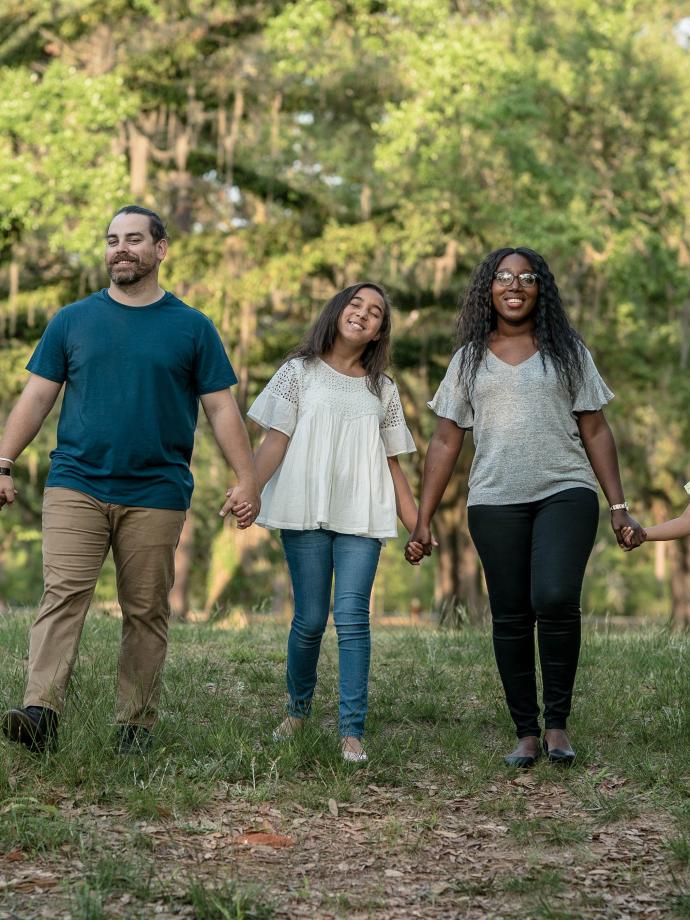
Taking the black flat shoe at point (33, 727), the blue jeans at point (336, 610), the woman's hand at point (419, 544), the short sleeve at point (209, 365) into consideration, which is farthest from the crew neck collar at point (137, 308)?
the black flat shoe at point (33, 727)

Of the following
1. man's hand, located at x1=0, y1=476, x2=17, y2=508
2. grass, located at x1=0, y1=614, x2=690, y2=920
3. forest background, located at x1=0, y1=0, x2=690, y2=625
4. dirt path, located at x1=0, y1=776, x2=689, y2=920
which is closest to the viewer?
dirt path, located at x1=0, y1=776, x2=689, y2=920

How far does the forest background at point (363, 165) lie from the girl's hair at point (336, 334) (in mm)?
10419

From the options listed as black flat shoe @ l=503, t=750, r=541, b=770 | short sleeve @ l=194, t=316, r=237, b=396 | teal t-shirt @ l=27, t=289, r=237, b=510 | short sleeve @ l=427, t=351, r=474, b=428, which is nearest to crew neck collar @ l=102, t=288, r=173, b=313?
teal t-shirt @ l=27, t=289, r=237, b=510

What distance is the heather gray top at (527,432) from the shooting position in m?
5.56

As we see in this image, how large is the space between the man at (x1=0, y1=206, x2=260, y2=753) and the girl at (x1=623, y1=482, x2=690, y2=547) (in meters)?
1.63

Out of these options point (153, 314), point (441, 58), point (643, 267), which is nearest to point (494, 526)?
point (153, 314)

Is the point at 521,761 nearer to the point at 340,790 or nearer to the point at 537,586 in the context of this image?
the point at 537,586

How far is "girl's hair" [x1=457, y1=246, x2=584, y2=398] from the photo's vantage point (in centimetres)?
568

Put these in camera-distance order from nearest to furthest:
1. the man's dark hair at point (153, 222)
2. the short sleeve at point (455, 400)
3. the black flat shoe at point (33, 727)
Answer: the black flat shoe at point (33, 727) → the man's dark hair at point (153, 222) → the short sleeve at point (455, 400)

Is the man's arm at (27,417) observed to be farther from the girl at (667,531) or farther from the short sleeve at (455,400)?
the girl at (667,531)

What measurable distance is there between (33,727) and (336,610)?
1.35 metres

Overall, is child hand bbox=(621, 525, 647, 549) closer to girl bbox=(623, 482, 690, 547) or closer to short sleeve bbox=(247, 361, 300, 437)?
girl bbox=(623, 482, 690, 547)

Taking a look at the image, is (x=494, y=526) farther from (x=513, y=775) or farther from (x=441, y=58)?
(x=441, y=58)

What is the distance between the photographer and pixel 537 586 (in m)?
5.49
